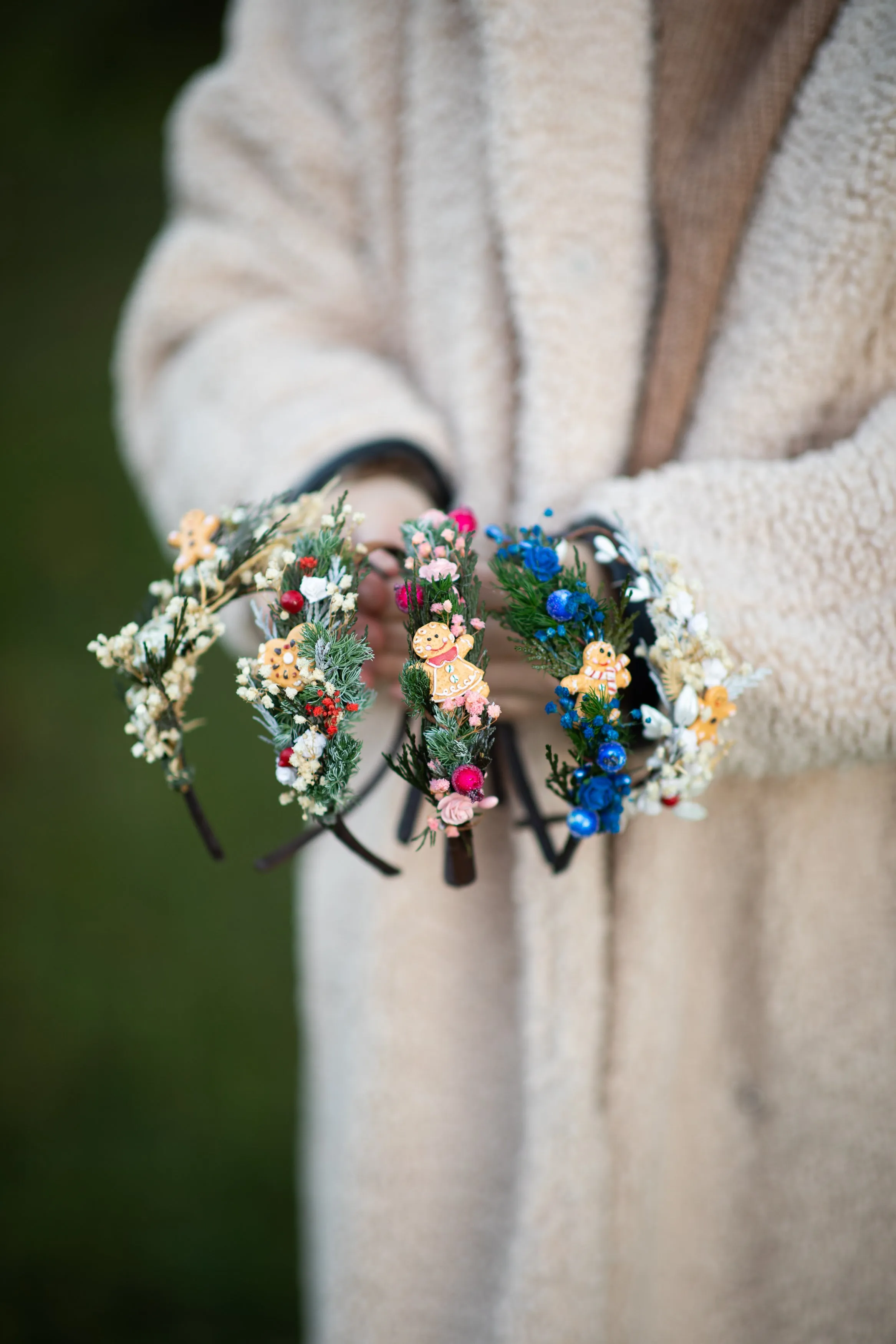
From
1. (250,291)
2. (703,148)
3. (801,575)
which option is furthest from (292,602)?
(250,291)

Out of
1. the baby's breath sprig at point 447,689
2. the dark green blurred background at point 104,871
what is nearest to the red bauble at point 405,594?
the baby's breath sprig at point 447,689

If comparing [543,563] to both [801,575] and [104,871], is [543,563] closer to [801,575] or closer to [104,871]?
[801,575]

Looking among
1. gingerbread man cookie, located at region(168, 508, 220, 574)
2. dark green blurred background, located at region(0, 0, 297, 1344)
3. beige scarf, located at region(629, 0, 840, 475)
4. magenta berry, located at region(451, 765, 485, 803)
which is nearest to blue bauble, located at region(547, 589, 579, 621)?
magenta berry, located at region(451, 765, 485, 803)

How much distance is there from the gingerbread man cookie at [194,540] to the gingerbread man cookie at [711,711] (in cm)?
31

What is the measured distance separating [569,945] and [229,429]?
0.62m

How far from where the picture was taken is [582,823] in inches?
16.6

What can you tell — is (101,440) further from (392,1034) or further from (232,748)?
(392,1034)

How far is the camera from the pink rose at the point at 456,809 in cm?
40

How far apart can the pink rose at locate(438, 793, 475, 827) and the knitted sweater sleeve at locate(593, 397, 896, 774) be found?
249 mm

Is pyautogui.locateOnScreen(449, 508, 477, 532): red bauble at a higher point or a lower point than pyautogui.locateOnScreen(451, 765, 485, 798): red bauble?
higher

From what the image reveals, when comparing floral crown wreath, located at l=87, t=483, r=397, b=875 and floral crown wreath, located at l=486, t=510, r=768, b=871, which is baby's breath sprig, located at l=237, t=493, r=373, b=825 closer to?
floral crown wreath, located at l=87, t=483, r=397, b=875

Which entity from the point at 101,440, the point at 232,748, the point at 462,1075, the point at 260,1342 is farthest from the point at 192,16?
the point at 260,1342

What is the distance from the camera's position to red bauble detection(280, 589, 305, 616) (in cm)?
43

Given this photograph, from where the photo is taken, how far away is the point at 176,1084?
1.74 metres
